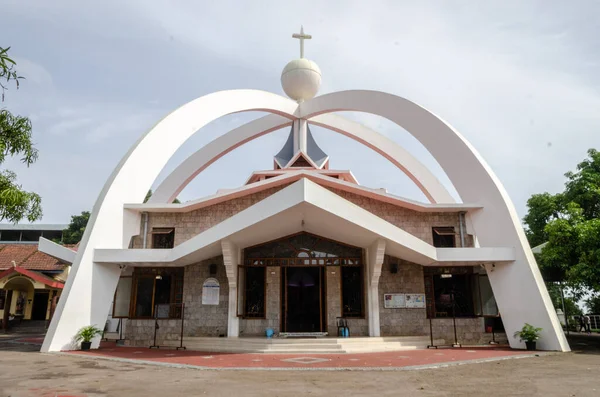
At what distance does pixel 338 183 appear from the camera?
14648mm

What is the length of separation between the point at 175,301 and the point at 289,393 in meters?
9.52

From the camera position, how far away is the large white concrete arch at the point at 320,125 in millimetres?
20766

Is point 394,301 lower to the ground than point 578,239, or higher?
lower

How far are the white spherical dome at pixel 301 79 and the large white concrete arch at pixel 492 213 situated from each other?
4.66 m

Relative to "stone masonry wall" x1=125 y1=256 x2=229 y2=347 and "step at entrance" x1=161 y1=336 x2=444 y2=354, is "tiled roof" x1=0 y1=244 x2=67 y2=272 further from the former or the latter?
"step at entrance" x1=161 y1=336 x2=444 y2=354

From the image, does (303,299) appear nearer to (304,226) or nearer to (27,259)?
(304,226)

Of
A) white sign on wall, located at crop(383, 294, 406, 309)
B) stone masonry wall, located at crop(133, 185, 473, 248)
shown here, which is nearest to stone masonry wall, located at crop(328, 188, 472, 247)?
stone masonry wall, located at crop(133, 185, 473, 248)

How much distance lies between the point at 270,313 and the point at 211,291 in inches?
81.2

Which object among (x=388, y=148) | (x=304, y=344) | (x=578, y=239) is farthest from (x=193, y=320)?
(x=388, y=148)

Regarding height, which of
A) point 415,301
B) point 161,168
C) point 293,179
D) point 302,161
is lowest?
point 415,301

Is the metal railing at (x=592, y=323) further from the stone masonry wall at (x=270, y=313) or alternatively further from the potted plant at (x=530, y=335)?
the stone masonry wall at (x=270, y=313)

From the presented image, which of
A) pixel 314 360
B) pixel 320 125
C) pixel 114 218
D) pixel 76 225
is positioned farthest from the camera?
pixel 76 225

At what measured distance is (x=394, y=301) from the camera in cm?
1435

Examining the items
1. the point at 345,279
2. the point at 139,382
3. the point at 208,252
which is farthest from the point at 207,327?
the point at 139,382
